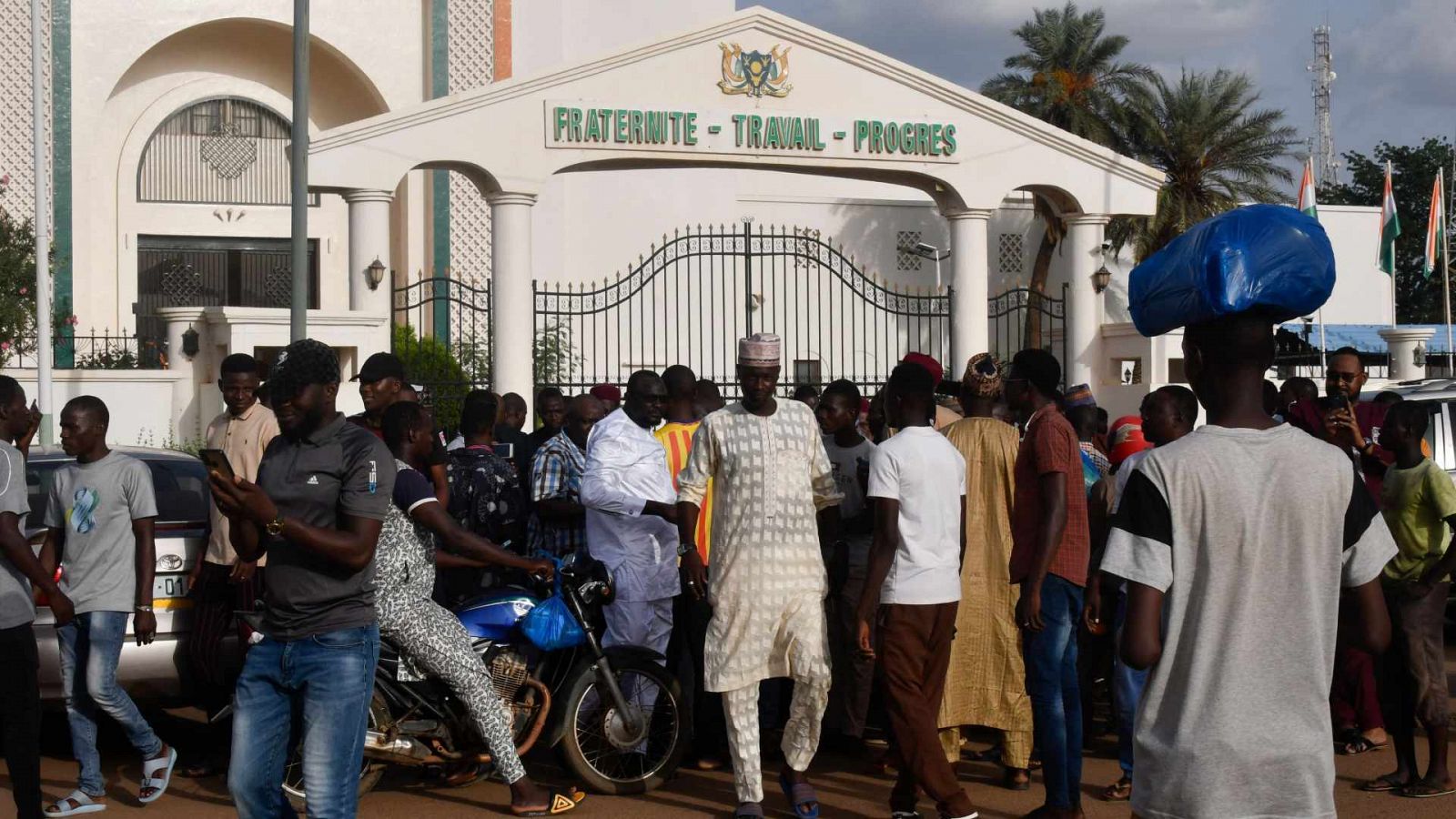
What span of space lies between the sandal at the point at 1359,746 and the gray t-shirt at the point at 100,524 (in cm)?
562

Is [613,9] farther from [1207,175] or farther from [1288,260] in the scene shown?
[1288,260]

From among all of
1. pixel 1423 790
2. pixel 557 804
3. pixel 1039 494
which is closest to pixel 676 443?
pixel 557 804

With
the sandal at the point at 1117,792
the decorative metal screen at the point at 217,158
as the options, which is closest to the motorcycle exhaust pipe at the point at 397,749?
the sandal at the point at 1117,792

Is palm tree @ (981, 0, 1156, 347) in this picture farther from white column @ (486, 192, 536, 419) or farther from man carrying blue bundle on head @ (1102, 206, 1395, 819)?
man carrying blue bundle on head @ (1102, 206, 1395, 819)

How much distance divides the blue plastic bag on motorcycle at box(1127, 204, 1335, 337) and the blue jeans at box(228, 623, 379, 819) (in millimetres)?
2540

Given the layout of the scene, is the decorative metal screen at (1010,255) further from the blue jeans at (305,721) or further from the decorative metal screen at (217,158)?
the blue jeans at (305,721)

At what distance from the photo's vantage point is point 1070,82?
3183cm

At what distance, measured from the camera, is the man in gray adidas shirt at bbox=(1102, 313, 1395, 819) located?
308 centimetres

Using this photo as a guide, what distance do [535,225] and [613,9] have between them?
5546 mm

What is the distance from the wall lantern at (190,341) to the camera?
720 inches

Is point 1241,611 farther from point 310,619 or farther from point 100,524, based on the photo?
point 100,524

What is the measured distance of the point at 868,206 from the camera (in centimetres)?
3081

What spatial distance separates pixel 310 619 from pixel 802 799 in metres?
2.47

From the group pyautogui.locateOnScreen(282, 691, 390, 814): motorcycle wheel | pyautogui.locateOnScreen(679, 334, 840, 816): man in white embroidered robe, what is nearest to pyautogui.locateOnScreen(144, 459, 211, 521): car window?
pyautogui.locateOnScreen(282, 691, 390, 814): motorcycle wheel
